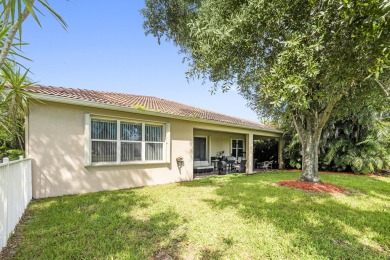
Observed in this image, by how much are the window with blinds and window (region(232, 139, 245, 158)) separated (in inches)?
390

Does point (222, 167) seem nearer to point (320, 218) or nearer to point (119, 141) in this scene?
point (119, 141)

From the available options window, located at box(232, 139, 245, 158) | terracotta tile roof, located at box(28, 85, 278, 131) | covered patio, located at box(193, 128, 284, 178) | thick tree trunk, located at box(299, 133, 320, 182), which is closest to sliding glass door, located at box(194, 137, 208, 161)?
covered patio, located at box(193, 128, 284, 178)

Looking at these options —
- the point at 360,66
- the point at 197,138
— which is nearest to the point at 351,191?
Result: the point at 360,66

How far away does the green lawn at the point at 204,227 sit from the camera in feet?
13.0

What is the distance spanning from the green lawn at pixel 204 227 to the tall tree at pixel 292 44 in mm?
2950

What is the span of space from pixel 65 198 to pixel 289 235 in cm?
699

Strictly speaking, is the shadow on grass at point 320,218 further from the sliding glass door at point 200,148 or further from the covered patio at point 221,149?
the sliding glass door at point 200,148

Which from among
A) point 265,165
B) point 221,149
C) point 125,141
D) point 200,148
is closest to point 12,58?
point 125,141

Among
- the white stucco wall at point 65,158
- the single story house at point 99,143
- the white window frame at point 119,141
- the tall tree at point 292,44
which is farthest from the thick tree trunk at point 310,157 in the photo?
the white stucco wall at point 65,158

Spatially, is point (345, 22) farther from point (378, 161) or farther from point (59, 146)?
point (378, 161)

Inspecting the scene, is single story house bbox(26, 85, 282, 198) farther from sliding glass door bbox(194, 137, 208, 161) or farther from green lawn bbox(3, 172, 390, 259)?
sliding glass door bbox(194, 137, 208, 161)

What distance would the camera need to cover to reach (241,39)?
265 inches

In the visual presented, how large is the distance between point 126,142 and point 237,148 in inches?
488

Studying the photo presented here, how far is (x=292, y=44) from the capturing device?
17.0 ft
